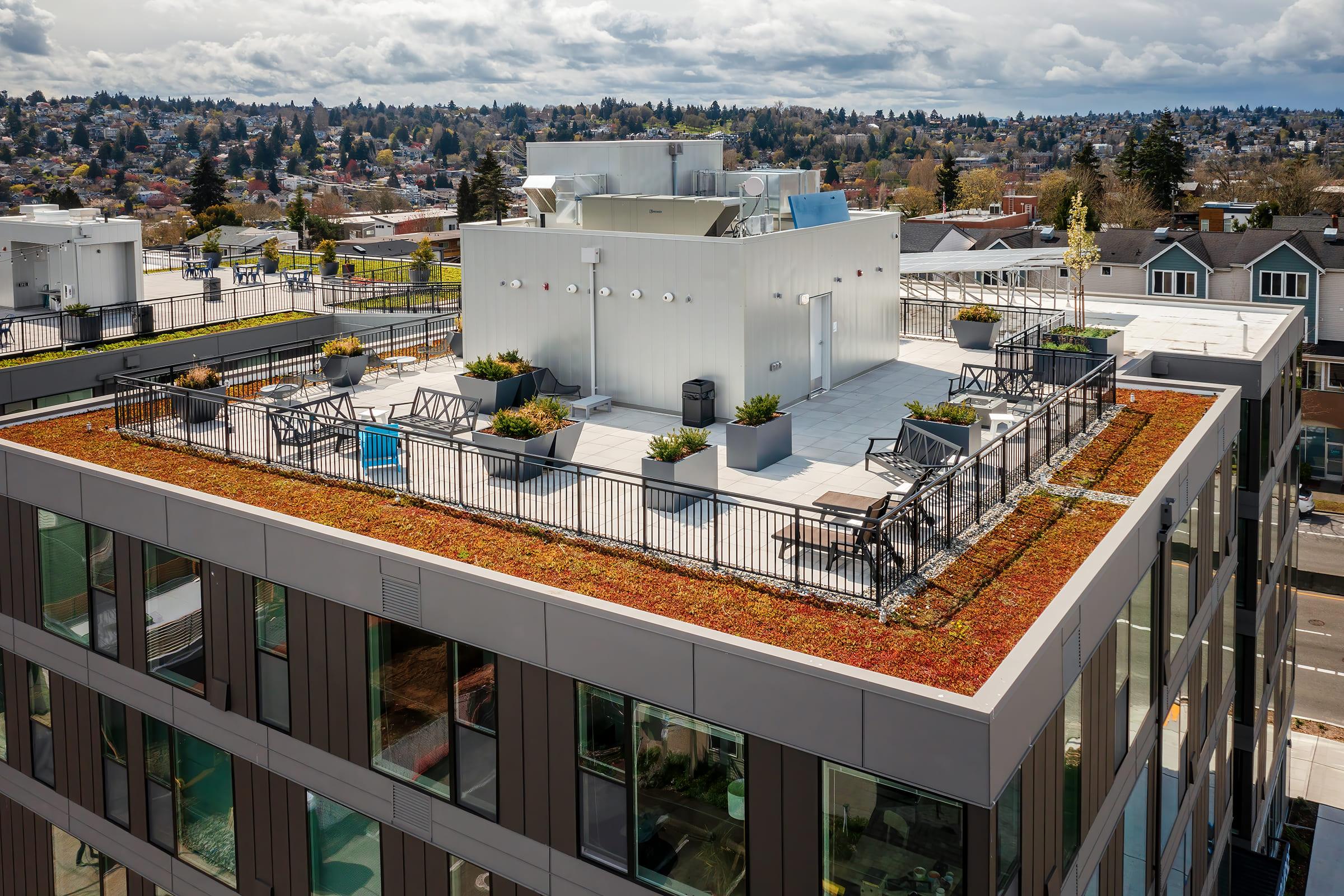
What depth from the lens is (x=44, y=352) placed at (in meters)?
26.6

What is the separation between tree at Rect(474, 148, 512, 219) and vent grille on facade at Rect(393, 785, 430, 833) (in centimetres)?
8873

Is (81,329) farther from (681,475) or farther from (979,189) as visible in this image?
(979,189)

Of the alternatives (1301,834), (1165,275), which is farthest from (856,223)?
(1165,275)

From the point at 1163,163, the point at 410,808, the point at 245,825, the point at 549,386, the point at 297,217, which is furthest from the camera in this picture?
the point at 1163,163

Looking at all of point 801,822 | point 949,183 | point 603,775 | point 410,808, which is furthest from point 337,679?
point 949,183

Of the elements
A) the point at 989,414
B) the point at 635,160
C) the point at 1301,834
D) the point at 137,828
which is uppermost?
the point at 635,160

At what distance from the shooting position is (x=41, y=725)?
1677 centimetres

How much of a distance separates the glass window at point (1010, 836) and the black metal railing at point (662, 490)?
2486mm

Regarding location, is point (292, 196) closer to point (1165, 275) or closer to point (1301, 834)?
point (1165, 275)

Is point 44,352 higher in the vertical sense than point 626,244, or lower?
lower

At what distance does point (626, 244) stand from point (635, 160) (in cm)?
426

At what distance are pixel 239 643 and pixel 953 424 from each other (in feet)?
33.4

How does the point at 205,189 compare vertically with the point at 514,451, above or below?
above

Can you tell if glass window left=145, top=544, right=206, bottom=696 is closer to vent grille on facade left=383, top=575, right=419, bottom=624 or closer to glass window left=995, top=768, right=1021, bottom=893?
vent grille on facade left=383, top=575, right=419, bottom=624
